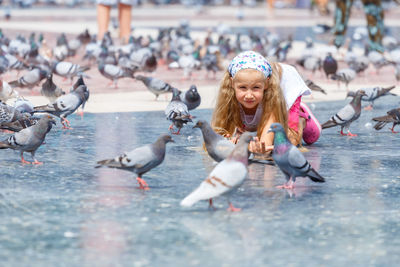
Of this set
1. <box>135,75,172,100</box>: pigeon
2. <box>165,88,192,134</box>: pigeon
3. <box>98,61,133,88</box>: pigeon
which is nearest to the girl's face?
<box>165,88,192,134</box>: pigeon

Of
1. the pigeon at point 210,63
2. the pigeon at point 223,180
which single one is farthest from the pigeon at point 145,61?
the pigeon at point 223,180

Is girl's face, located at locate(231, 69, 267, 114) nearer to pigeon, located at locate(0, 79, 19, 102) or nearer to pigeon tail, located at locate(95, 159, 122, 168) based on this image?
pigeon tail, located at locate(95, 159, 122, 168)

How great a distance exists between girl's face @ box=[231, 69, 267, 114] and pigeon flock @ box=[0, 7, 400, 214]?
1.41ft

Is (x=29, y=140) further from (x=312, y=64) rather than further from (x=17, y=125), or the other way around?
(x=312, y=64)

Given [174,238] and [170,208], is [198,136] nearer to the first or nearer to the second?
[170,208]

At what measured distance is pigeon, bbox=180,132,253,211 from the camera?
17.1 feet

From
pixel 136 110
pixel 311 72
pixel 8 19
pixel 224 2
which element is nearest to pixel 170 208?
pixel 136 110

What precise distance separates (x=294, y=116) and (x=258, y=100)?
0.66m

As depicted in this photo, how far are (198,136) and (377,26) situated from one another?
12.0 m

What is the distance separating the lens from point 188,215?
5.41 meters

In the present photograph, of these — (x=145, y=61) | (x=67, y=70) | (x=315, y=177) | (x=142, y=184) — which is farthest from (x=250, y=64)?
(x=145, y=61)

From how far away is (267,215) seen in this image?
5.46m

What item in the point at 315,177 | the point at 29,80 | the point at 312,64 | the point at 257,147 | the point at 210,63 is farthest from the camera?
the point at 312,64

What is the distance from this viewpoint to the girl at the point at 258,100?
698 cm
